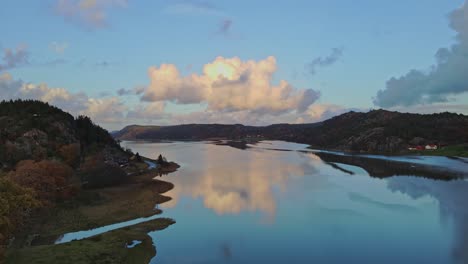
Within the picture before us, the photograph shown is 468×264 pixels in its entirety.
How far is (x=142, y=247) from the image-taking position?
1874 inches

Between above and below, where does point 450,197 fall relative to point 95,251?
above

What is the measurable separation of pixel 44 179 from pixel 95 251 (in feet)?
105

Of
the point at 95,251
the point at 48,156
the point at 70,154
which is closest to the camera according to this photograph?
the point at 95,251

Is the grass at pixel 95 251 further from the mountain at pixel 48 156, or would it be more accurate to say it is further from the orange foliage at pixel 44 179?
the orange foliage at pixel 44 179

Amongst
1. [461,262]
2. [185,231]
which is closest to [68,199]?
[185,231]

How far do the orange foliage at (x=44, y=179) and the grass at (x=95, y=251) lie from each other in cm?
2212

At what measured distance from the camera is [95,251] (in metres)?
43.2

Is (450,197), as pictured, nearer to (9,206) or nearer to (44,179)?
(9,206)

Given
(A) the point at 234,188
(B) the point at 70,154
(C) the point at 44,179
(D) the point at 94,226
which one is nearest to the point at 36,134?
Answer: (B) the point at 70,154

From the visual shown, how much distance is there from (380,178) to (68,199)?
90079 mm

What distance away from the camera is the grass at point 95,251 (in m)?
40.2

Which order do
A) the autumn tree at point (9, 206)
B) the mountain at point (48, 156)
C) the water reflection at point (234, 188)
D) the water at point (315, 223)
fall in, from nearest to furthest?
the autumn tree at point (9, 206) < the water at point (315, 223) < the mountain at point (48, 156) < the water reflection at point (234, 188)

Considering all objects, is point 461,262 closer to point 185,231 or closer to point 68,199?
point 185,231

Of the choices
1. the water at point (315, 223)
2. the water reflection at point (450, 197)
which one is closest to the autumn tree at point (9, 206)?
the water at point (315, 223)
